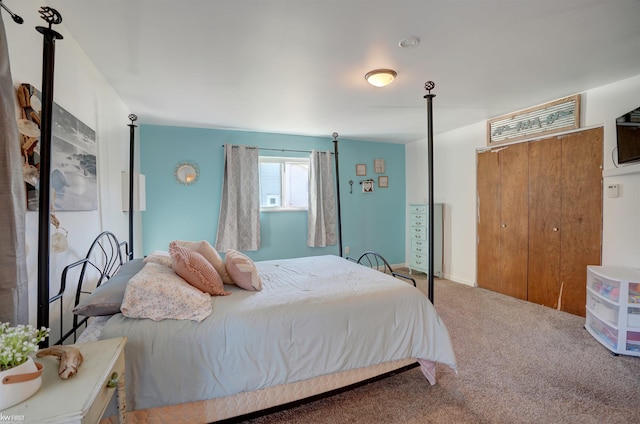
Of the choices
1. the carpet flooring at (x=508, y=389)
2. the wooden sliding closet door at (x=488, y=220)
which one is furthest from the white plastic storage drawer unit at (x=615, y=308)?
the wooden sliding closet door at (x=488, y=220)

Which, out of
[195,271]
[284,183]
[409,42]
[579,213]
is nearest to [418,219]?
[579,213]

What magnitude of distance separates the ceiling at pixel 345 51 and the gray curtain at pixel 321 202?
133cm

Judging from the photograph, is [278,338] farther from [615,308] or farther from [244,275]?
[615,308]

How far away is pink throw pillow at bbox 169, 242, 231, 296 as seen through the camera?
5.51 feet

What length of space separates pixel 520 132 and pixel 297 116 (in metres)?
2.81

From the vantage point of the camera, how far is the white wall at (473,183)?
2590 millimetres

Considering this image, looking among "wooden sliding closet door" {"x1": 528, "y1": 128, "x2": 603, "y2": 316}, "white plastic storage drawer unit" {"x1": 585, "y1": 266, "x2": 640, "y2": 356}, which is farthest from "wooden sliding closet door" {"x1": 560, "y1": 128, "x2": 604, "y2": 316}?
"white plastic storage drawer unit" {"x1": 585, "y1": 266, "x2": 640, "y2": 356}

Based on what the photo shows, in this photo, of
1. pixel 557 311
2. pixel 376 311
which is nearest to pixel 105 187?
pixel 376 311

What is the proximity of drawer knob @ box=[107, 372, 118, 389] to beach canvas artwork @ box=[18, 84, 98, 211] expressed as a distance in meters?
0.91

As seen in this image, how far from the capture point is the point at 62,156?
168 cm

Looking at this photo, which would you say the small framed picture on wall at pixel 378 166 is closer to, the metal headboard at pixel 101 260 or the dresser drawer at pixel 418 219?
the dresser drawer at pixel 418 219

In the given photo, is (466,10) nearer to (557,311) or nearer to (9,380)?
(9,380)

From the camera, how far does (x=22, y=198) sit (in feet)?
3.69

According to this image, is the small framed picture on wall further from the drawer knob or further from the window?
the drawer knob
